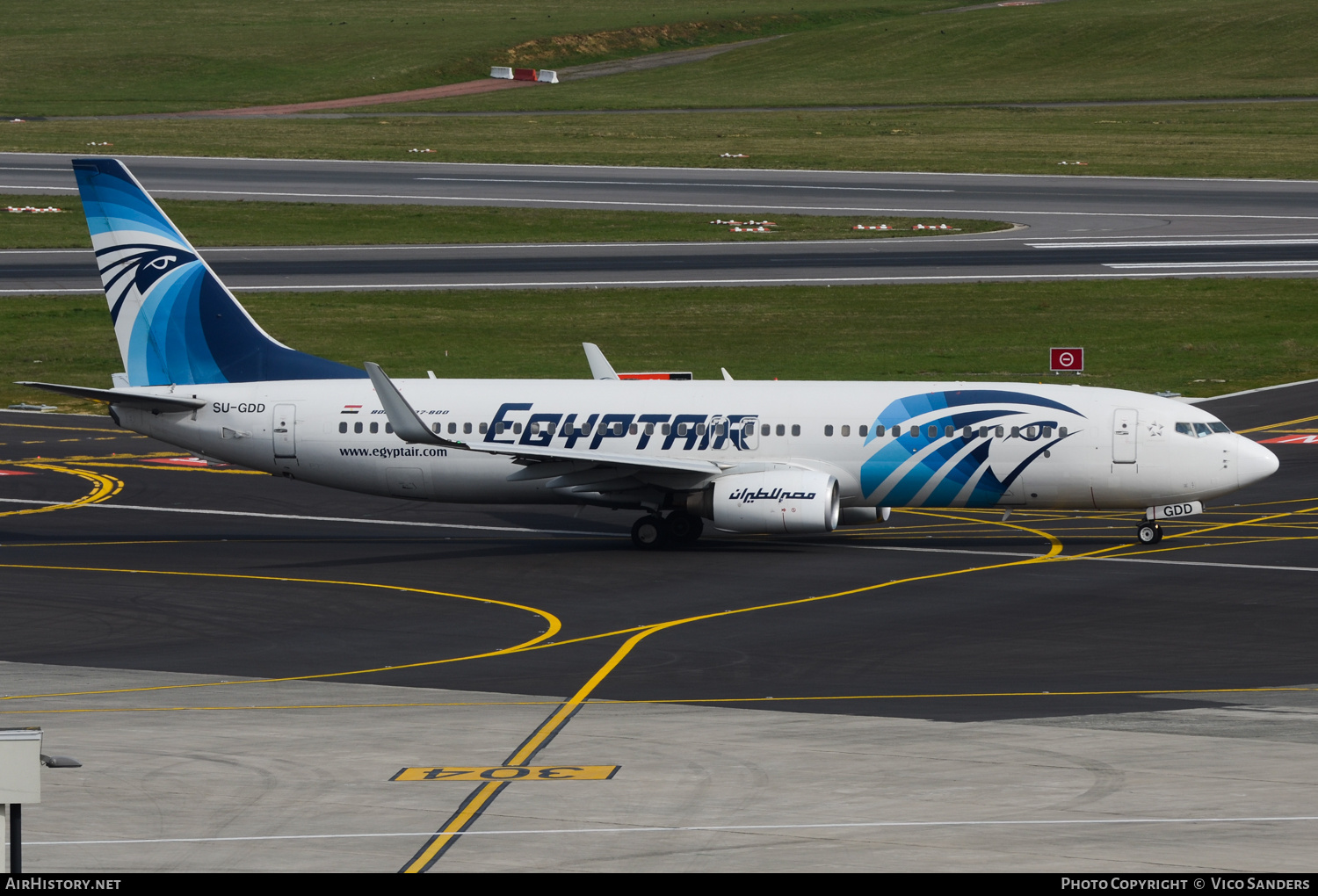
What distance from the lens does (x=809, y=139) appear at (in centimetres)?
12644

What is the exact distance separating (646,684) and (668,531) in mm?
14667

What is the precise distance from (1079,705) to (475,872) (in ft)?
41.9

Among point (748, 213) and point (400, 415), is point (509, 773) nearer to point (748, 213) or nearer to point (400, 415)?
point (400, 415)

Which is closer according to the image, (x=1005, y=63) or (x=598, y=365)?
(x=598, y=365)

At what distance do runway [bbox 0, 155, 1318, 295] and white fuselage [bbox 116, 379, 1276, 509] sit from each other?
37.6 meters

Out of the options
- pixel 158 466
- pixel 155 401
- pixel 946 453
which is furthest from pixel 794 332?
pixel 155 401

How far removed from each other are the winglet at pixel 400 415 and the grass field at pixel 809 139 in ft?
251

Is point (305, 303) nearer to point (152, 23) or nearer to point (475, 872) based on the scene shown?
point (475, 872)

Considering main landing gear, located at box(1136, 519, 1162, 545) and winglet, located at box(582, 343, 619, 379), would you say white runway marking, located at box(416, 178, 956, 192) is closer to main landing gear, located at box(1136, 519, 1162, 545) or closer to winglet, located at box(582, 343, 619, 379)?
winglet, located at box(582, 343, 619, 379)

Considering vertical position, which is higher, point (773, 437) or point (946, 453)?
point (773, 437)

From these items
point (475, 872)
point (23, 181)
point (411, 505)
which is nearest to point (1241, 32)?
point (23, 181)

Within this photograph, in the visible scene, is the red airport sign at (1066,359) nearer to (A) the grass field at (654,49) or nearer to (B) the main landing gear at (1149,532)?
(B) the main landing gear at (1149,532)

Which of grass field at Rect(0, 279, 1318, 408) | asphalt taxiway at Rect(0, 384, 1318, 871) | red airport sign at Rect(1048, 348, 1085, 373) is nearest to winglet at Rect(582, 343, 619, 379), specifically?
asphalt taxiway at Rect(0, 384, 1318, 871)

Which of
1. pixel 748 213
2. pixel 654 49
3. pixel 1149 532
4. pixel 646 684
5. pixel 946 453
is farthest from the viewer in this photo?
pixel 654 49
